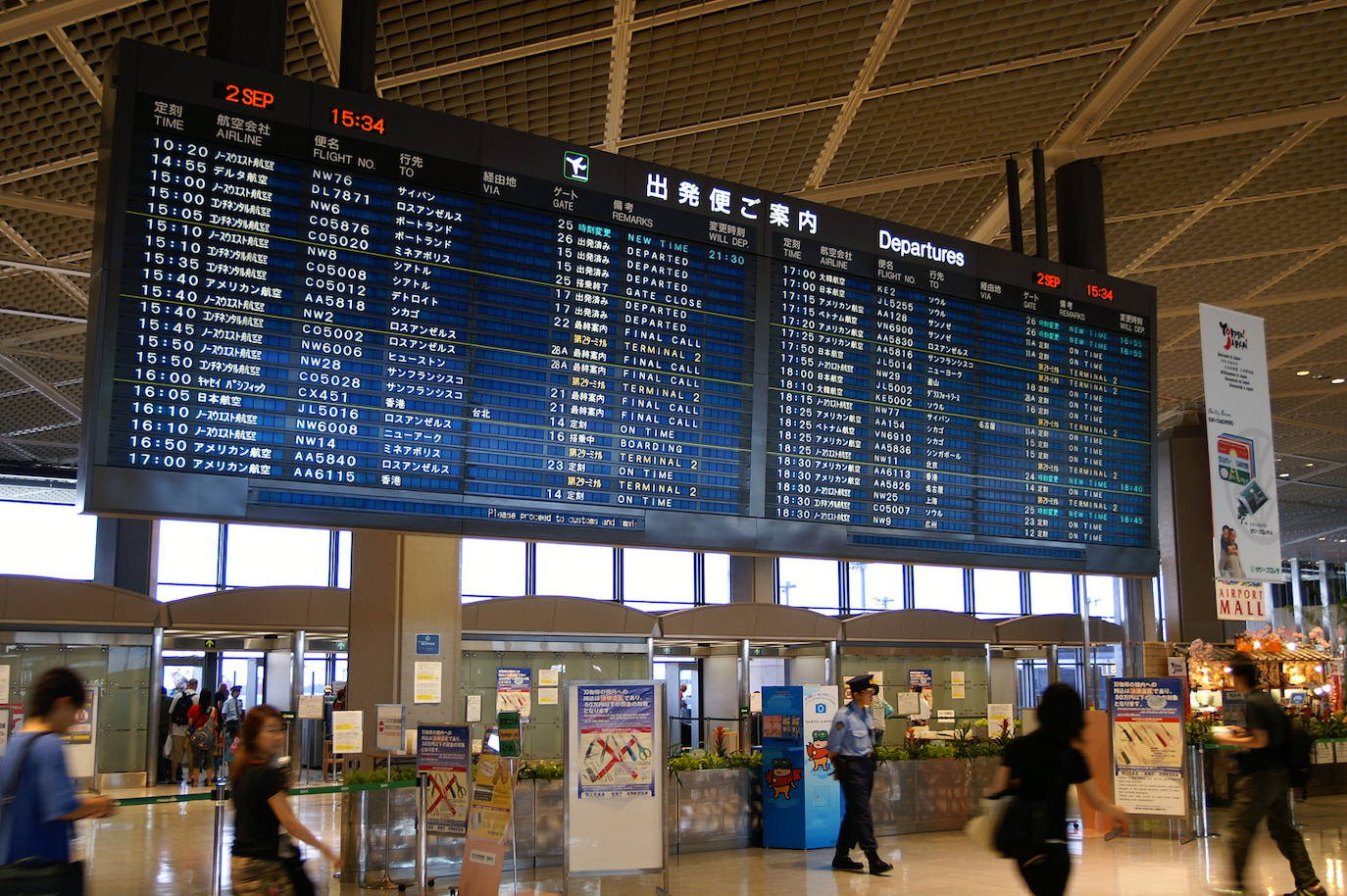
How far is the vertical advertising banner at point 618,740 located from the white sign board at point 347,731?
7.70ft

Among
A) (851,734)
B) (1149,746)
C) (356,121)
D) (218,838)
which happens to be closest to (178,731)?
(218,838)

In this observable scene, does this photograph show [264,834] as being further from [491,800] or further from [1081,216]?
[1081,216]

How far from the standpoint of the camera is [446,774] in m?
8.91

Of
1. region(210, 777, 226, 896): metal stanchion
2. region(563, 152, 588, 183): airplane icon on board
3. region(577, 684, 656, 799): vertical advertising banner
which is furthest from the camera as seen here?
region(577, 684, 656, 799): vertical advertising banner

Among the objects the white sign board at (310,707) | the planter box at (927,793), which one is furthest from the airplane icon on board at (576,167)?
the white sign board at (310,707)

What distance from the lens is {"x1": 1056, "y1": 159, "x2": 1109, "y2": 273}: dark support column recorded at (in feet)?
30.7

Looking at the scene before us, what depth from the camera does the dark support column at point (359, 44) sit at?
256 inches

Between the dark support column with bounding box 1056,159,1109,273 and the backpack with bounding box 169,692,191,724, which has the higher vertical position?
the dark support column with bounding box 1056,159,1109,273

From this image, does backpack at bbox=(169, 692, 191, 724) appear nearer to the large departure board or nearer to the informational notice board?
the informational notice board

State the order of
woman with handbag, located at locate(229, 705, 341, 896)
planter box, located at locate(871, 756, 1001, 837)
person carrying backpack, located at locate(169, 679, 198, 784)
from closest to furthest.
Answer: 1. woman with handbag, located at locate(229, 705, 341, 896)
2. planter box, located at locate(871, 756, 1001, 837)
3. person carrying backpack, located at locate(169, 679, 198, 784)

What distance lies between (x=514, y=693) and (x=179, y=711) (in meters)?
11.6

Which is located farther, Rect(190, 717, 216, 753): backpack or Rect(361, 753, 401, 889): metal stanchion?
Rect(190, 717, 216, 753): backpack

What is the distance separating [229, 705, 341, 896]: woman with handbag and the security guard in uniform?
5641 millimetres

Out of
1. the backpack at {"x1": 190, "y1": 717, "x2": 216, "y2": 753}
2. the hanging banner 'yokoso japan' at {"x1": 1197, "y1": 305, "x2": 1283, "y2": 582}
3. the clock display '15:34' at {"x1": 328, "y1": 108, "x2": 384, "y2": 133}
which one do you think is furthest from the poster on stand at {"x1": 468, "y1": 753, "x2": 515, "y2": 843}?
the backpack at {"x1": 190, "y1": 717, "x2": 216, "y2": 753}
